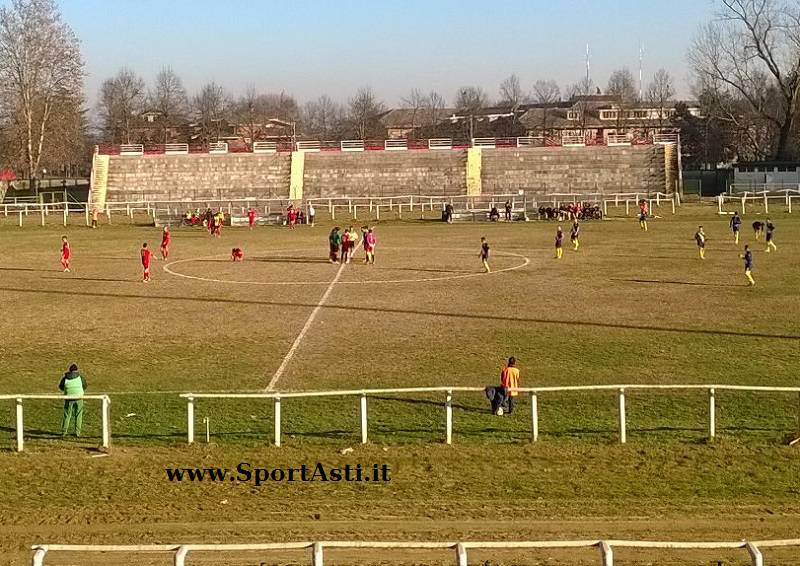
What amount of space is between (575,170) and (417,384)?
57965 millimetres

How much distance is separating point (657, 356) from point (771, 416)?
448 cm

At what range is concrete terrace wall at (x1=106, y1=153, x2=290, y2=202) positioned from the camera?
244ft

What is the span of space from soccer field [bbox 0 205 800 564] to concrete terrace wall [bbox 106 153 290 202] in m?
36.0

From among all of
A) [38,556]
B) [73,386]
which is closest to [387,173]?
[73,386]

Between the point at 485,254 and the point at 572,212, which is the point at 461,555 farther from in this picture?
the point at 572,212

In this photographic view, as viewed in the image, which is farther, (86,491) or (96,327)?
(96,327)

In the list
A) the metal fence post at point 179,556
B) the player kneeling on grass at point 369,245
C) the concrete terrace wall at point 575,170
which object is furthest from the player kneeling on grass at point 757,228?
the metal fence post at point 179,556

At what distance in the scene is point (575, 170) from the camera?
7444cm

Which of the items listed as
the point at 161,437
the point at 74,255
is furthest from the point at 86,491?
the point at 74,255

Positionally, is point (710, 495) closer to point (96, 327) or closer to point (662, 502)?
point (662, 502)

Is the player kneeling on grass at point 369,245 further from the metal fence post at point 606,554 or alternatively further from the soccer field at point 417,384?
the metal fence post at point 606,554

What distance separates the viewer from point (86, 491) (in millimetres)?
13328

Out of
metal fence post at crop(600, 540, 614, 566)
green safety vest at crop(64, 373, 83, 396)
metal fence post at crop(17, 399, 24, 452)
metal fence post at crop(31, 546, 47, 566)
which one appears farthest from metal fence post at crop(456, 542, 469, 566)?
green safety vest at crop(64, 373, 83, 396)

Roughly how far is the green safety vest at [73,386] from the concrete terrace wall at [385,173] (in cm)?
5819
